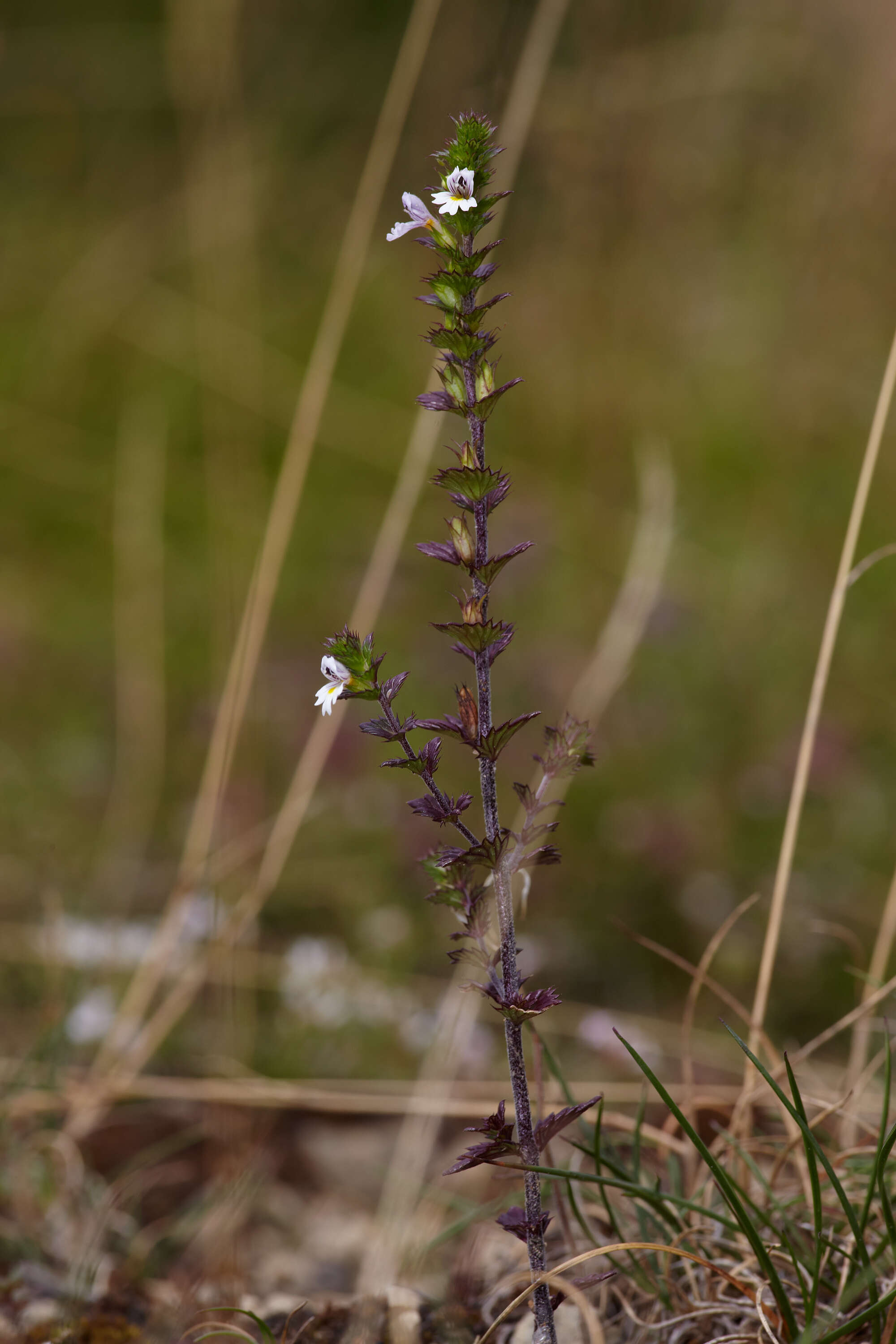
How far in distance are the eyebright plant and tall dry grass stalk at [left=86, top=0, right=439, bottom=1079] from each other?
644 millimetres

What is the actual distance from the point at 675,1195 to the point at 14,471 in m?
4.56

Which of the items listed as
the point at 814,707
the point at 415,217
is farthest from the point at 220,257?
the point at 415,217

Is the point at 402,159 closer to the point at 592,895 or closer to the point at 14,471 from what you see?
the point at 14,471

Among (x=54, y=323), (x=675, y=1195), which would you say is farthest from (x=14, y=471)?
(x=675, y=1195)

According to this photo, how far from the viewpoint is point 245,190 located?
317 centimetres

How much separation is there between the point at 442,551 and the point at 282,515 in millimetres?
904

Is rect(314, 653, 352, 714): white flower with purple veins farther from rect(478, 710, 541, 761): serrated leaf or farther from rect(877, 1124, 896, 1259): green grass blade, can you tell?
rect(877, 1124, 896, 1259): green grass blade

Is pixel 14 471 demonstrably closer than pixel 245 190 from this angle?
No

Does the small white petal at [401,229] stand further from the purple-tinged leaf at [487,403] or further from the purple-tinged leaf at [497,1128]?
the purple-tinged leaf at [497,1128]

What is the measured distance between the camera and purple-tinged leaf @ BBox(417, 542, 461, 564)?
883mm

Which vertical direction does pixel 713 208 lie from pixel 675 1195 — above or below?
above

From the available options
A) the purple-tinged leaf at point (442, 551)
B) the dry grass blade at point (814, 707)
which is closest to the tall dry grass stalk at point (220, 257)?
the purple-tinged leaf at point (442, 551)

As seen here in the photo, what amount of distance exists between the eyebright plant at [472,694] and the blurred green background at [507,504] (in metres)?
0.52

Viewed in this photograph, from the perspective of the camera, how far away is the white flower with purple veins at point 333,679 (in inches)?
33.1
